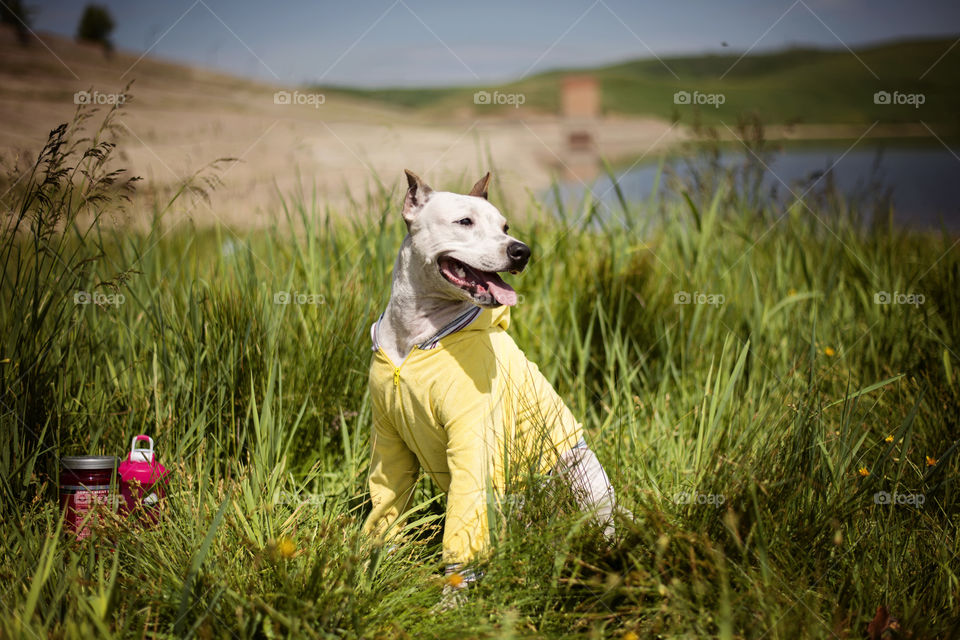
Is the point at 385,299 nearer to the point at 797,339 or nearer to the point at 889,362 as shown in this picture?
the point at 797,339

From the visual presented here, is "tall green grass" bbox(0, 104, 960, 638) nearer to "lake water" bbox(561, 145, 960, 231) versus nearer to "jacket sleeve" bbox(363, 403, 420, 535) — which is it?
"jacket sleeve" bbox(363, 403, 420, 535)

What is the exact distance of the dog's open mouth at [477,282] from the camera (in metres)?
2.47

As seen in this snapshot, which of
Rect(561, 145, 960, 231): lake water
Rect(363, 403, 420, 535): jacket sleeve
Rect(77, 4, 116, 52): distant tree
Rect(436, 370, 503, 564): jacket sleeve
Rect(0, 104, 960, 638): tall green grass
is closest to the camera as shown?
Rect(0, 104, 960, 638): tall green grass

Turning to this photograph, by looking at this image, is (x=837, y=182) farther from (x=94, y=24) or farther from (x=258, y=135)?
(x=94, y=24)

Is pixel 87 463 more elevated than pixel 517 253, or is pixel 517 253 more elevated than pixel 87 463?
pixel 517 253

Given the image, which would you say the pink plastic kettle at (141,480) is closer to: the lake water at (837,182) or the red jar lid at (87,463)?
the red jar lid at (87,463)

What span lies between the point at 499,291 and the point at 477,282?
0.10 m

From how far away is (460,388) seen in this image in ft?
8.07

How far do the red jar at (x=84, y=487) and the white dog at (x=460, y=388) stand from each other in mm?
1009

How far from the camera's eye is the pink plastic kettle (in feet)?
8.76

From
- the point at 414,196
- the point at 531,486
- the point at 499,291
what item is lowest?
the point at 531,486

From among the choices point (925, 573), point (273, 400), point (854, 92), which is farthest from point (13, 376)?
point (854, 92)

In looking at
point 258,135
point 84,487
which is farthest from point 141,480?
point 258,135

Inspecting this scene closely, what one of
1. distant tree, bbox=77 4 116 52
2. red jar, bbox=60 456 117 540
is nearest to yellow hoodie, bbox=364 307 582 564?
red jar, bbox=60 456 117 540
